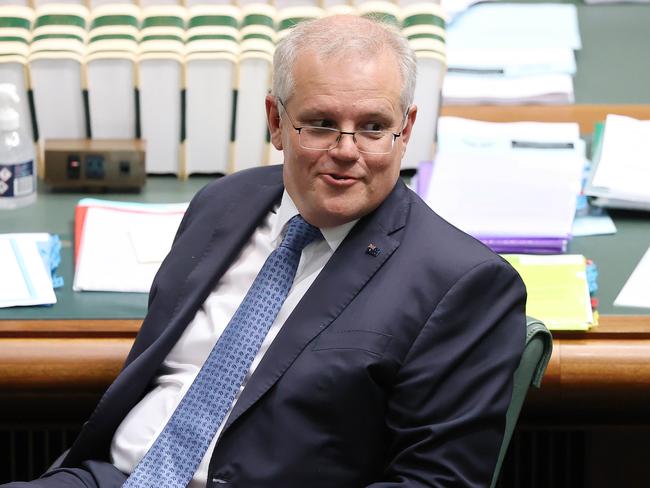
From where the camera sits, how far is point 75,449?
6.21ft

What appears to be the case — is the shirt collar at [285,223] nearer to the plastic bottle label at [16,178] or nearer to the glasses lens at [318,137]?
the glasses lens at [318,137]

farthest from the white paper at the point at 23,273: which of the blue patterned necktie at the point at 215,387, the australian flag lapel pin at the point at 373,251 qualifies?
the australian flag lapel pin at the point at 373,251

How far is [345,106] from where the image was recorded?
1.67 meters

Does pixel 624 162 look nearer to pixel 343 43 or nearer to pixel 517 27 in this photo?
pixel 517 27

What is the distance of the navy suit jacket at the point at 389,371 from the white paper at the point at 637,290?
18.9 inches

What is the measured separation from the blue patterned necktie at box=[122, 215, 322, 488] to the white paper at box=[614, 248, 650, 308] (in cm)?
57

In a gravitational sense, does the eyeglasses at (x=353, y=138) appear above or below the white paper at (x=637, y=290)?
above

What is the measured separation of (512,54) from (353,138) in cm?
131

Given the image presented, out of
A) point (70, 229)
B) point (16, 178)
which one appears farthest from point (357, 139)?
point (16, 178)

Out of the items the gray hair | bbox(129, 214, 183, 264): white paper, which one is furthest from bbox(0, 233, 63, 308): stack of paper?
the gray hair

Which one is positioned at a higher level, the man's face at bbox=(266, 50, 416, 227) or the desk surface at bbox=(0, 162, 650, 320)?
the man's face at bbox=(266, 50, 416, 227)

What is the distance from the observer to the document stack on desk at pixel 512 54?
9.04 feet

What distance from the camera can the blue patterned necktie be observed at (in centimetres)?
177

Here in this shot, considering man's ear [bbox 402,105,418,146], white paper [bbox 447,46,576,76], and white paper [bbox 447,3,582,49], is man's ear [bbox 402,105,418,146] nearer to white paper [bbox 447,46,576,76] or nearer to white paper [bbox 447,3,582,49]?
white paper [bbox 447,46,576,76]
